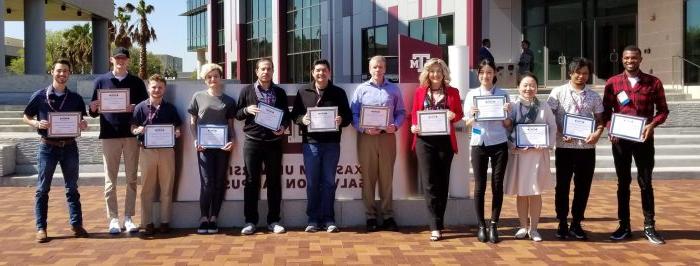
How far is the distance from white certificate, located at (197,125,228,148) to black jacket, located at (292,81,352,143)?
0.78 metres

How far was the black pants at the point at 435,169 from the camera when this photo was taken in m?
7.10

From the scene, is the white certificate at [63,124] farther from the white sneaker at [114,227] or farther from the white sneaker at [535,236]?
the white sneaker at [535,236]

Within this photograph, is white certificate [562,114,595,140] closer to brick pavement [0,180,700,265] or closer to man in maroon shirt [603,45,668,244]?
man in maroon shirt [603,45,668,244]

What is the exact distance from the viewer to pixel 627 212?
7180 mm

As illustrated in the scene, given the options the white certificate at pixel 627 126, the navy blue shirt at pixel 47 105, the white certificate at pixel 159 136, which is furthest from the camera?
the white certificate at pixel 159 136

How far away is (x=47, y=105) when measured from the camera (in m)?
7.20

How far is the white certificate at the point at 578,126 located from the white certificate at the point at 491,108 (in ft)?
2.15

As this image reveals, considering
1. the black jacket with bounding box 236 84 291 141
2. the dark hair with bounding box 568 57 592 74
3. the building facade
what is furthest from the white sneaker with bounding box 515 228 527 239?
the building facade

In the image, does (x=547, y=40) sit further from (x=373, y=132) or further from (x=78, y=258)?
(x=78, y=258)

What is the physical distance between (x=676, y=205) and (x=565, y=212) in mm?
2979

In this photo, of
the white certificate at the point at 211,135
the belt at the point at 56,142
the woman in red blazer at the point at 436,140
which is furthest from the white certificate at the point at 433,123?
the belt at the point at 56,142

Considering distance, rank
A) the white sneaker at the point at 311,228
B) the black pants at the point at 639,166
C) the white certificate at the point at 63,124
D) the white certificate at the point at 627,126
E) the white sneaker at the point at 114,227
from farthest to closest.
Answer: the white sneaker at the point at 311,228 → the white sneaker at the point at 114,227 → the white certificate at the point at 63,124 → the black pants at the point at 639,166 → the white certificate at the point at 627,126

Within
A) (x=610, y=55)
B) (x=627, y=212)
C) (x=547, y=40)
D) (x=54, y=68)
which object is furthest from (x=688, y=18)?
(x=54, y=68)

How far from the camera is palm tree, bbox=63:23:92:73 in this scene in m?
67.4
